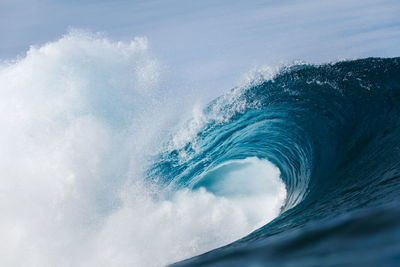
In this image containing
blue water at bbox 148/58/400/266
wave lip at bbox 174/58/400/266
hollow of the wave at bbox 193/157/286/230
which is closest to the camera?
wave lip at bbox 174/58/400/266

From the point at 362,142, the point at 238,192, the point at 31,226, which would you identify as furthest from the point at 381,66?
the point at 31,226

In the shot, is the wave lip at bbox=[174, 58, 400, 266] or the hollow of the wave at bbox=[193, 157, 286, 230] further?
the hollow of the wave at bbox=[193, 157, 286, 230]

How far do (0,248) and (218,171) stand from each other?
20.5 feet

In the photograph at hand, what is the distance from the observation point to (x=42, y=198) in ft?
27.3

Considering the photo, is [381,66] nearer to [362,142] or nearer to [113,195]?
[362,142]

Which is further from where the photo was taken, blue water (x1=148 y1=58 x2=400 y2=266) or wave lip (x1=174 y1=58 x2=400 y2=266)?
blue water (x1=148 y1=58 x2=400 y2=266)

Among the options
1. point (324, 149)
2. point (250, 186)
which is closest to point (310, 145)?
point (324, 149)

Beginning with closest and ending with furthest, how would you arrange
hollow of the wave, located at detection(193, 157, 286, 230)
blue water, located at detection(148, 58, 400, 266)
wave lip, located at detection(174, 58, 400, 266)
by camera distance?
wave lip, located at detection(174, 58, 400, 266), blue water, located at detection(148, 58, 400, 266), hollow of the wave, located at detection(193, 157, 286, 230)

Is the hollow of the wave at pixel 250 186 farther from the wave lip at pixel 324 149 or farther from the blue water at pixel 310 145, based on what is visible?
the wave lip at pixel 324 149

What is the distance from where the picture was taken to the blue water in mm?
3471

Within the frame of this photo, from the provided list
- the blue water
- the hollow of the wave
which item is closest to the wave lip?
the blue water

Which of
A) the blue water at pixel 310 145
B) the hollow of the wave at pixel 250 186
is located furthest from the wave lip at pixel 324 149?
the hollow of the wave at pixel 250 186

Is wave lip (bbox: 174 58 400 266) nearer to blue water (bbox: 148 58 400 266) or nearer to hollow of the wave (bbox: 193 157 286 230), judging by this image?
blue water (bbox: 148 58 400 266)

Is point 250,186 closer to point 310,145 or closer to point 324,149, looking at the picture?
point 310,145
